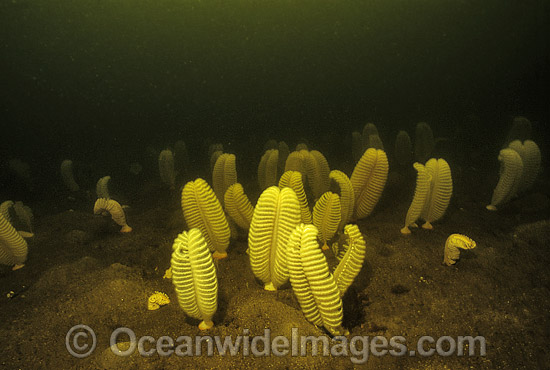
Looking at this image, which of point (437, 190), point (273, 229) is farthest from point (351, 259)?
point (437, 190)

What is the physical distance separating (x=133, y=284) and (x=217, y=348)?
103 centimetres

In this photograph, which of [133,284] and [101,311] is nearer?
[101,311]

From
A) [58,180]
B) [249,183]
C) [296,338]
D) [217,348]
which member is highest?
[296,338]

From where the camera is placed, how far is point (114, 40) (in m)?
22.5

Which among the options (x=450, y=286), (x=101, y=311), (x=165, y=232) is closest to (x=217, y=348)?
(x=101, y=311)

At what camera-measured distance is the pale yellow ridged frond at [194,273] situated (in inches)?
63.2

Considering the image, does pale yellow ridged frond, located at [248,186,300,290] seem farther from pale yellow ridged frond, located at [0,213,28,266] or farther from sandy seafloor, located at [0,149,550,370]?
pale yellow ridged frond, located at [0,213,28,266]

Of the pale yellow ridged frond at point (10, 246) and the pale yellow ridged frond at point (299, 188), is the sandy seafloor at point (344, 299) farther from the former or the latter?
the pale yellow ridged frond at point (299, 188)

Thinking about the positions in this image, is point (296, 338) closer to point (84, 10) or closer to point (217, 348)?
point (217, 348)

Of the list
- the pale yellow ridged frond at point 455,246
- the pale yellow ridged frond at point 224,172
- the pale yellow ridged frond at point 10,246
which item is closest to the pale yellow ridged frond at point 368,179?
the pale yellow ridged frond at point 455,246

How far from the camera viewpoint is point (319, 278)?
1.56m

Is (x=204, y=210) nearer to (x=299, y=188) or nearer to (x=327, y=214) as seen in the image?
(x=299, y=188)

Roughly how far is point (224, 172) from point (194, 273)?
1807 mm

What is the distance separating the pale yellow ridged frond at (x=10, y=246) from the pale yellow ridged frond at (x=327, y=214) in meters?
2.77
